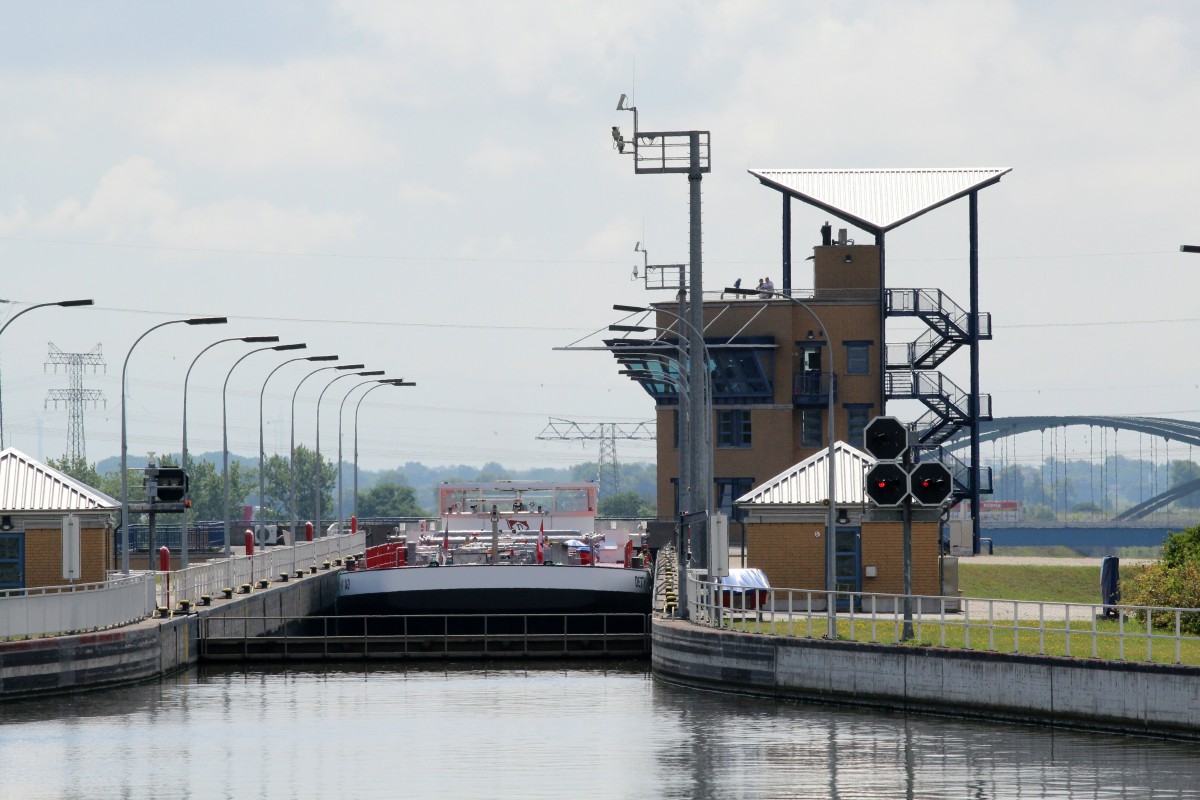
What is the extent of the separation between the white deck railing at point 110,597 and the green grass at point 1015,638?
12099 millimetres

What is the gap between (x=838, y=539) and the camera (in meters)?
45.4

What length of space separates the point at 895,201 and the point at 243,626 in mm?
43382

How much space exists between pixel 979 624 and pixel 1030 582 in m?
30.8

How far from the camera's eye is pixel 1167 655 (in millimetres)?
29828

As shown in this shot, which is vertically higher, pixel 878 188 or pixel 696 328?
pixel 878 188

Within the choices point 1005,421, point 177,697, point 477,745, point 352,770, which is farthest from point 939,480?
point 1005,421

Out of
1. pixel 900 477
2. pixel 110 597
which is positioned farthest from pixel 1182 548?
pixel 110 597

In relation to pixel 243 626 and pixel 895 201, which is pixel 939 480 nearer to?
pixel 243 626

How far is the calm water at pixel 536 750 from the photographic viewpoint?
22.7 metres

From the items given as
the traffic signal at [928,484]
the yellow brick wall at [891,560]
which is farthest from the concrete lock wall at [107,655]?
the yellow brick wall at [891,560]

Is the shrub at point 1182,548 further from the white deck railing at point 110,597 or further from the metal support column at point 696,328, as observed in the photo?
the white deck railing at point 110,597

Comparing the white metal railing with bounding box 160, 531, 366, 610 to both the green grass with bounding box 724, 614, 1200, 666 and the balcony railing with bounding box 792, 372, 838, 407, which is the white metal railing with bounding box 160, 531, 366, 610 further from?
the balcony railing with bounding box 792, 372, 838, 407

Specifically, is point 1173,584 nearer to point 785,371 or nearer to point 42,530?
point 42,530

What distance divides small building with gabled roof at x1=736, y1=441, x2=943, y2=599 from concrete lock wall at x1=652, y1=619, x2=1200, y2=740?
385 inches
